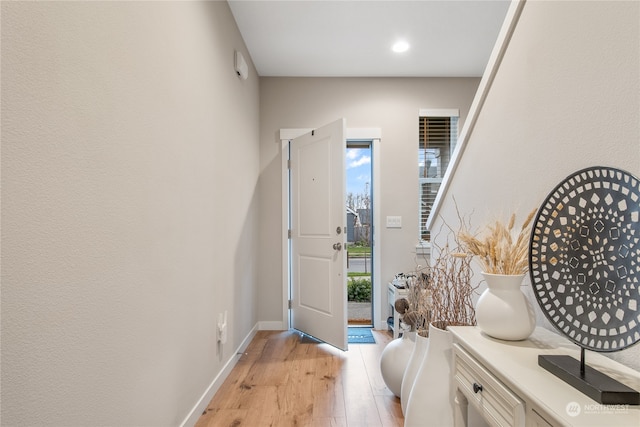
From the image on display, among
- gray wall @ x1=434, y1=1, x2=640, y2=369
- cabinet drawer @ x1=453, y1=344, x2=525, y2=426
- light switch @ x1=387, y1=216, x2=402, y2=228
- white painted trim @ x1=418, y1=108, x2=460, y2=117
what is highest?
white painted trim @ x1=418, y1=108, x2=460, y2=117

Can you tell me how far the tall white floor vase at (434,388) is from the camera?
1322 millimetres

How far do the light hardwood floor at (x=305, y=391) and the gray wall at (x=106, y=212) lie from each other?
0.89ft

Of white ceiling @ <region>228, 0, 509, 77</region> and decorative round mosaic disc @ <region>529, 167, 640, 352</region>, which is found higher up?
white ceiling @ <region>228, 0, 509, 77</region>

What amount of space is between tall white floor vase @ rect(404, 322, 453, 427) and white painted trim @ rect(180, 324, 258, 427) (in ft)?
3.69

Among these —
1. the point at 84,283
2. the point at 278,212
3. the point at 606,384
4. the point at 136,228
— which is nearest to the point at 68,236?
the point at 84,283

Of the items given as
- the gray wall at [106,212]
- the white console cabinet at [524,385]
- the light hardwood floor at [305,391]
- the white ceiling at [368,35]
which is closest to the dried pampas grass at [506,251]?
the white console cabinet at [524,385]

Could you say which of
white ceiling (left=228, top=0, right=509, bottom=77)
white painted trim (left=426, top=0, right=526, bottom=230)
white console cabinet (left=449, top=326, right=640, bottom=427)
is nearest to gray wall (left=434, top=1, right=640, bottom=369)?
white painted trim (left=426, top=0, right=526, bottom=230)

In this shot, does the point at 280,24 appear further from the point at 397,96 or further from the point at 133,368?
the point at 133,368

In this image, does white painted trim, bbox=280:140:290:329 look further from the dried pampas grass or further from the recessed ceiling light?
the dried pampas grass

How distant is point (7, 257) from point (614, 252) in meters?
1.45

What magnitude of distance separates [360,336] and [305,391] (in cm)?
119

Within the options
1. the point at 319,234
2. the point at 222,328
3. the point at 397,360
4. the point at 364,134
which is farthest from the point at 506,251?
the point at 364,134

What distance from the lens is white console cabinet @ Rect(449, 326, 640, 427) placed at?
0.66 m

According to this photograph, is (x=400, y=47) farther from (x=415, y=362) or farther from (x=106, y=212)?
(x=106, y=212)
